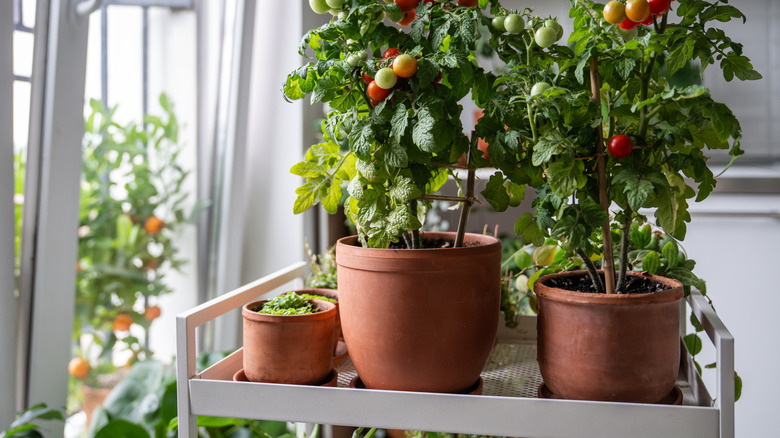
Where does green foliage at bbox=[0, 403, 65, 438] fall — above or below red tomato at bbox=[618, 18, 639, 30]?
below

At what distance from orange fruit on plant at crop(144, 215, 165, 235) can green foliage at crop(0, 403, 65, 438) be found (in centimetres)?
54

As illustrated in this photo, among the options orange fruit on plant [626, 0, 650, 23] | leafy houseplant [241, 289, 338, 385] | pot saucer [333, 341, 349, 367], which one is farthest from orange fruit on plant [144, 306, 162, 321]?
orange fruit on plant [626, 0, 650, 23]

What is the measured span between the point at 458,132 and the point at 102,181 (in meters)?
1.14

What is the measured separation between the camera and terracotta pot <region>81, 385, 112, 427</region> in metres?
1.59

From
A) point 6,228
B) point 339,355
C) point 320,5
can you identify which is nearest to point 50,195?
point 6,228

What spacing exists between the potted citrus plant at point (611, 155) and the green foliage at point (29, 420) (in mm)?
1016

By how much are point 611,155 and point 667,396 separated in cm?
28

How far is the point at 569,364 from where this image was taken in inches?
28.0

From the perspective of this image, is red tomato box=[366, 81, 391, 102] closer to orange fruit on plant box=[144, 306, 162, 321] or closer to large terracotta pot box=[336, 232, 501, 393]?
large terracotta pot box=[336, 232, 501, 393]

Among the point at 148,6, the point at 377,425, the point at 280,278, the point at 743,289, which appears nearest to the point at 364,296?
the point at 377,425

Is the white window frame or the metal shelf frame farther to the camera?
the white window frame

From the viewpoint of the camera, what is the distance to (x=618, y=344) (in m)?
0.69

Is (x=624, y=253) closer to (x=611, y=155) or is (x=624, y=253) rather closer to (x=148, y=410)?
(x=611, y=155)

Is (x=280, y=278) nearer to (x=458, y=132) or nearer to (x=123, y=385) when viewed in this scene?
(x=458, y=132)
